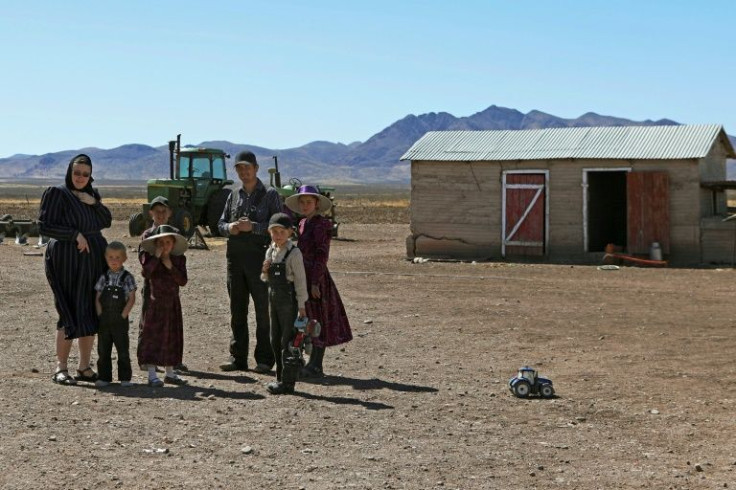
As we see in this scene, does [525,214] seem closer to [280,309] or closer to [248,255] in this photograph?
[248,255]

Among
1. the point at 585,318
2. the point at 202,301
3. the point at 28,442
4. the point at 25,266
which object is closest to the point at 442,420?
the point at 28,442

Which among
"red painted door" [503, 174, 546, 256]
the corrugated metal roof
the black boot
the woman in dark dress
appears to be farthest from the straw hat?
"red painted door" [503, 174, 546, 256]

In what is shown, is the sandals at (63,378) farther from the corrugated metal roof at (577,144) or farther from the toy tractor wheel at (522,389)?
the corrugated metal roof at (577,144)

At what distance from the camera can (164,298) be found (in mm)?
9266

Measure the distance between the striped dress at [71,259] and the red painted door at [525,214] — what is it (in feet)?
50.5

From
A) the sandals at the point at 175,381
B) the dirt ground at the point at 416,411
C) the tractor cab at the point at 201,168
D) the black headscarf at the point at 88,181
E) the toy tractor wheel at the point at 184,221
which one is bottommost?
the dirt ground at the point at 416,411

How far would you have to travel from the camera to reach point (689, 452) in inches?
273

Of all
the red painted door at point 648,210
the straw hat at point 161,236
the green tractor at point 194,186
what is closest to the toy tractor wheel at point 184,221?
the green tractor at point 194,186

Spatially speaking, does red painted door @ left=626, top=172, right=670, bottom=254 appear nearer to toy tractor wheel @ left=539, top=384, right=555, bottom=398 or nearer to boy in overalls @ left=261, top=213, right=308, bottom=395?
toy tractor wheel @ left=539, top=384, right=555, bottom=398

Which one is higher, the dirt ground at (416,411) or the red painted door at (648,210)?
the red painted door at (648,210)

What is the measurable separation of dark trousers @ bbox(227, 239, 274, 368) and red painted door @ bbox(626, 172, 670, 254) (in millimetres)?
14137

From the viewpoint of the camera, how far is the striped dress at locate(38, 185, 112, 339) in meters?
8.97

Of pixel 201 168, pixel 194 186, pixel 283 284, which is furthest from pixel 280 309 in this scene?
pixel 201 168

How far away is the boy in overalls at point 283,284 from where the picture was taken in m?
8.99
